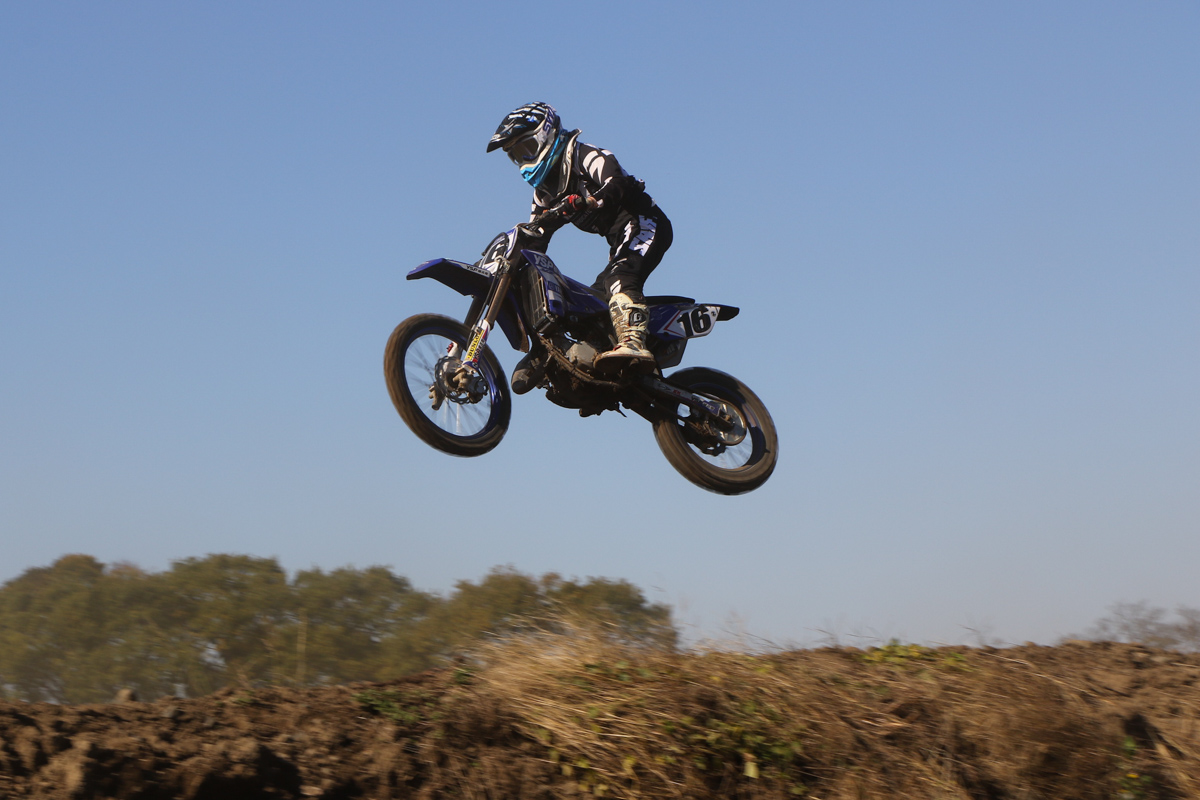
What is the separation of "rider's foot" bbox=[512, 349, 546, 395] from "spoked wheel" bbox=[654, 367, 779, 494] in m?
1.14

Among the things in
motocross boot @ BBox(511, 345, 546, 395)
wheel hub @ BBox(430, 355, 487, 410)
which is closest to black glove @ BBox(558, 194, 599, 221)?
motocross boot @ BBox(511, 345, 546, 395)

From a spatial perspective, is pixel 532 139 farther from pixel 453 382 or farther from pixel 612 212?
pixel 453 382

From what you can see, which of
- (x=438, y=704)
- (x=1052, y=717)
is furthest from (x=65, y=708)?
(x=1052, y=717)

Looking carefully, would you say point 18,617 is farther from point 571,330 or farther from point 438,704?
point 438,704

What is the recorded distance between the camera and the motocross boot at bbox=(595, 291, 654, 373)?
7.11 metres

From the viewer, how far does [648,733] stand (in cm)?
489

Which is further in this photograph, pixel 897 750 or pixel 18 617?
pixel 18 617

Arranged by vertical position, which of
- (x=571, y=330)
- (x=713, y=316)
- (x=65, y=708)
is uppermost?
(x=713, y=316)

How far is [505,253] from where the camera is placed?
23.2ft

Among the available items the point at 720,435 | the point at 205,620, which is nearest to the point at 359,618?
the point at 205,620

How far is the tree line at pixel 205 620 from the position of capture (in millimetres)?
10828

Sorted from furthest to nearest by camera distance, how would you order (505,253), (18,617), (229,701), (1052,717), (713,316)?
(18,617)
(713,316)
(505,253)
(1052,717)
(229,701)

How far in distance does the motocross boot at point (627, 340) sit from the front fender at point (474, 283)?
57 centimetres

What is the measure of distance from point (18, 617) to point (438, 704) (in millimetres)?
9369
